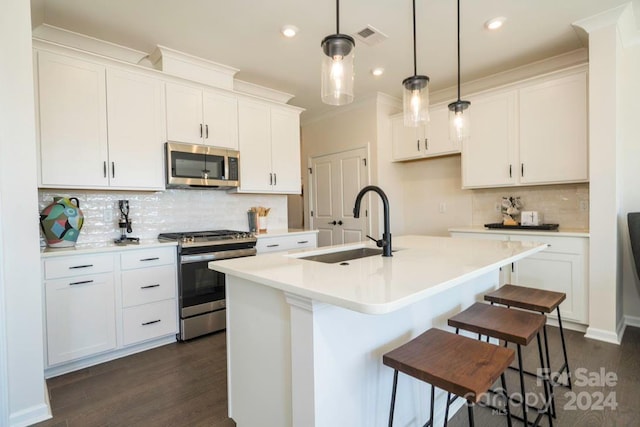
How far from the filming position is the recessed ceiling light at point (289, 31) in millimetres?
2717

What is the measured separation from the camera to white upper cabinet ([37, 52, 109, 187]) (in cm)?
244

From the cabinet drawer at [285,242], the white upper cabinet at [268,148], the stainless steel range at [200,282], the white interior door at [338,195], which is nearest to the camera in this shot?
the stainless steel range at [200,282]

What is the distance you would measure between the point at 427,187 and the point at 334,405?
146 inches

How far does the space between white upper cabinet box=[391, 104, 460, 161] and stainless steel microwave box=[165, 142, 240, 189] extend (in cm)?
218

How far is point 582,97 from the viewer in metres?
2.95

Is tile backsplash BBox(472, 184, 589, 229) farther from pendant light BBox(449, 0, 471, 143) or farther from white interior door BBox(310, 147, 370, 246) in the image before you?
pendant light BBox(449, 0, 471, 143)

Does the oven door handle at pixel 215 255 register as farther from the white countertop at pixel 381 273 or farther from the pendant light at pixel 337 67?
the pendant light at pixel 337 67

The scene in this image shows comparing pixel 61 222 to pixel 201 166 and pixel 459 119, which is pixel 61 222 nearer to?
pixel 201 166

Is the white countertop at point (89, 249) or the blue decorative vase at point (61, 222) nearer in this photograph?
the white countertop at point (89, 249)

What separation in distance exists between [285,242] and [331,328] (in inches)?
99.8

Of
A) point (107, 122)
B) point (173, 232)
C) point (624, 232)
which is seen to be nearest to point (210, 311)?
point (173, 232)

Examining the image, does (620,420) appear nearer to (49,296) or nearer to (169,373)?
(169,373)

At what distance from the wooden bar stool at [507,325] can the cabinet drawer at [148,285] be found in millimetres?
2288

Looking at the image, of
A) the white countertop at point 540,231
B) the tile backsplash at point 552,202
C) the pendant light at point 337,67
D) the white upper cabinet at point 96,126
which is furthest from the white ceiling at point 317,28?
the white countertop at point 540,231
